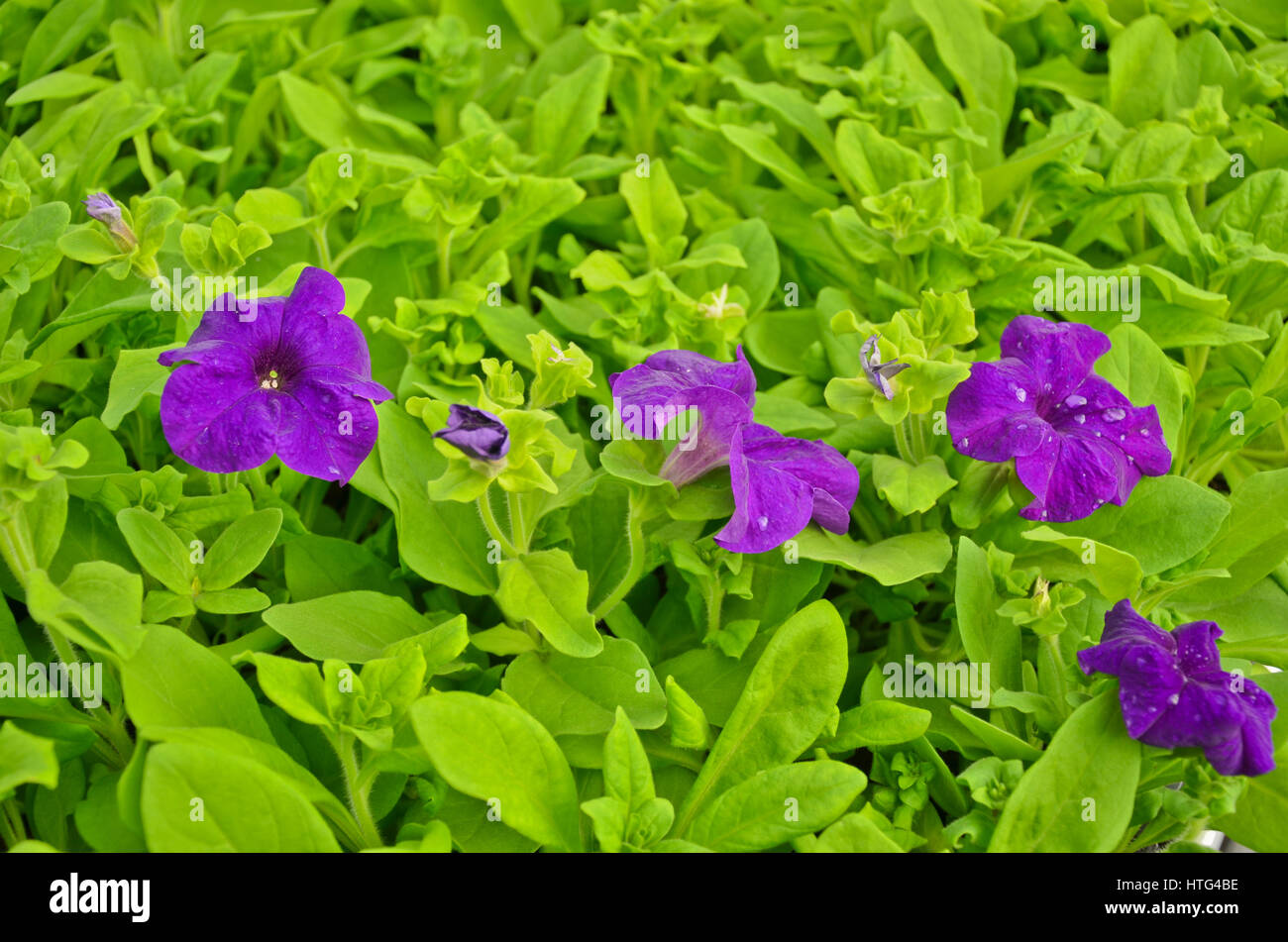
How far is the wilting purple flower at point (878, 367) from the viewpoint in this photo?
4.48 ft

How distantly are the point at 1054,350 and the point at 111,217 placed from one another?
1167 mm

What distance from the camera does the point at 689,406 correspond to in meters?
1.29

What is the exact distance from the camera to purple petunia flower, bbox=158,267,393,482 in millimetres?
1218

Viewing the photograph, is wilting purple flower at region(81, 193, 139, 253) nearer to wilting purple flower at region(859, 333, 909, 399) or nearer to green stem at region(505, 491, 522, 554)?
green stem at region(505, 491, 522, 554)

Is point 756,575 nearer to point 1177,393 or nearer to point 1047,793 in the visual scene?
point 1047,793

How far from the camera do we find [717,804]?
4.06ft

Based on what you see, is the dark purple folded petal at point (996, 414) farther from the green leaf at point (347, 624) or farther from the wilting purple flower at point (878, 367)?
the green leaf at point (347, 624)

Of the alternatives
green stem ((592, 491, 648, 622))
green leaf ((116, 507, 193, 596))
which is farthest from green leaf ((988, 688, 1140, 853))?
green leaf ((116, 507, 193, 596))

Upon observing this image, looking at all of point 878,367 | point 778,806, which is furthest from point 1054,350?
point 778,806

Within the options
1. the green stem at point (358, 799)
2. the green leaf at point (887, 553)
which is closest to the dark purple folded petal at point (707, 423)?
the green leaf at point (887, 553)

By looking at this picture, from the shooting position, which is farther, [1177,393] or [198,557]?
[1177,393]

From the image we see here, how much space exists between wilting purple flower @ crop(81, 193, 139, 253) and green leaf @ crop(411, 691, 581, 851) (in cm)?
71

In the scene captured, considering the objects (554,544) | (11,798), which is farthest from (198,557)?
(554,544)
